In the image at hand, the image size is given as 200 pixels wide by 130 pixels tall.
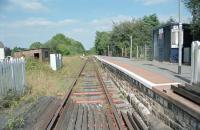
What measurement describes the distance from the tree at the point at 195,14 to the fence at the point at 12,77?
64.6ft

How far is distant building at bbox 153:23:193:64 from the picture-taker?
3195cm

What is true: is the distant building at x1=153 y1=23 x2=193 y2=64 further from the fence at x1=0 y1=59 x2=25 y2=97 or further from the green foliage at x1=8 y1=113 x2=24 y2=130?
the green foliage at x1=8 y1=113 x2=24 y2=130

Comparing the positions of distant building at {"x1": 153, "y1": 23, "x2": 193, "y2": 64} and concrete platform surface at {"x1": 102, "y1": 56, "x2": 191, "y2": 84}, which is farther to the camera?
distant building at {"x1": 153, "y1": 23, "x2": 193, "y2": 64}

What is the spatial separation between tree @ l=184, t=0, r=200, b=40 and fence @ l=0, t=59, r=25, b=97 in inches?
775

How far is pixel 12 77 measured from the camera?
1392 centimetres

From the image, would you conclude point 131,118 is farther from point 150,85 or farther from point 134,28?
point 134,28

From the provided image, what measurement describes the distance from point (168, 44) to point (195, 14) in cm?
515

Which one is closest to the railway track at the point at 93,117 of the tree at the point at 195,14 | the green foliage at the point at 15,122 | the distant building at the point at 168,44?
the green foliage at the point at 15,122

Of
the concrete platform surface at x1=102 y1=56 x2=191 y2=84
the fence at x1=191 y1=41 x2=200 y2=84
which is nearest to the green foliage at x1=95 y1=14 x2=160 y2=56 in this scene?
the concrete platform surface at x1=102 y1=56 x2=191 y2=84

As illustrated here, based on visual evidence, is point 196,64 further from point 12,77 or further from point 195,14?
point 195,14

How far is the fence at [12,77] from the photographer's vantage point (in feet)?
41.7

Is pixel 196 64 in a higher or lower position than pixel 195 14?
lower

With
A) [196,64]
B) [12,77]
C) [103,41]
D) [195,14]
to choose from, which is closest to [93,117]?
[196,64]

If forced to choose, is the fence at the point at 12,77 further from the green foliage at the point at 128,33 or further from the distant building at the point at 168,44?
the green foliage at the point at 128,33
